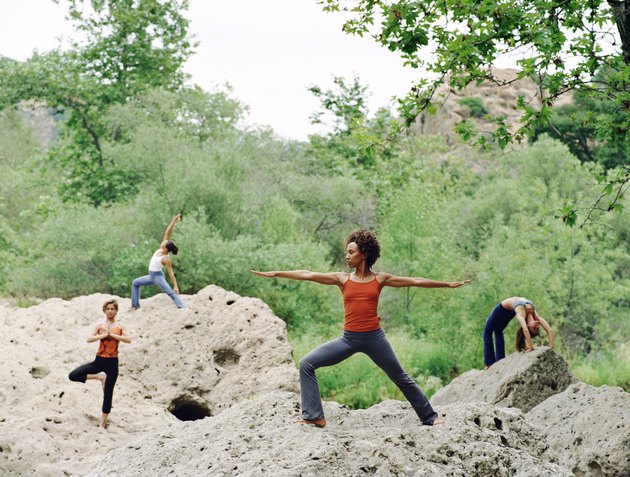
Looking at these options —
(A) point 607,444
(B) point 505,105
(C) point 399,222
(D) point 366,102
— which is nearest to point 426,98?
(A) point 607,444

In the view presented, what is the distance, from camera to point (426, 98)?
1168cm

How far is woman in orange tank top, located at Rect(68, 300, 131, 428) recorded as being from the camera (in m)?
12.2

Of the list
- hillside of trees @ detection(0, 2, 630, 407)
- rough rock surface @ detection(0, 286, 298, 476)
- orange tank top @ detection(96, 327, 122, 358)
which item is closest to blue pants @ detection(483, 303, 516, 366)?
rough rock surface @ detection(0, 286, 298, 476)

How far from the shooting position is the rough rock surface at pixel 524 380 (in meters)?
12.8

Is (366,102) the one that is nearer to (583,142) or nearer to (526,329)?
(583,142)

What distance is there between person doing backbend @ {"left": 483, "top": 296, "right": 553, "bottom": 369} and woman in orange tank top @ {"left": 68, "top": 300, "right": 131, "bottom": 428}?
19.0 feet

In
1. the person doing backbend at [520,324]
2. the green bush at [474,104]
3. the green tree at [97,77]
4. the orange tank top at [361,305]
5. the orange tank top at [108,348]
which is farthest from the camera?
the green bush at [474,104]

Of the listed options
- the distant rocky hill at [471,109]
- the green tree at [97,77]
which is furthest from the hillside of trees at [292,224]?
the distant rocky hill at [471,109]

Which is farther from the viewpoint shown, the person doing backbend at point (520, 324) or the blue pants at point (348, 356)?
the person doing backbend at point (520, 324)

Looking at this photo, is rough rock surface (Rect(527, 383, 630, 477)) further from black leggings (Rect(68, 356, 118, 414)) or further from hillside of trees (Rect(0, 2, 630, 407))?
hillside of trees (Rect(0, 2, 630, 407))

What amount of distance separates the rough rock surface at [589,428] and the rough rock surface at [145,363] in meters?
5.29

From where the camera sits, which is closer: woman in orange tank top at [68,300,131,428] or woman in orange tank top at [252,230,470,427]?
woman in orange tank top at [252,230,470,427]

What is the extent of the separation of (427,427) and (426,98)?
5440 mm

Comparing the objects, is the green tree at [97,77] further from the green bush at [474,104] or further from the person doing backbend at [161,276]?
the green bush at [474,104]
